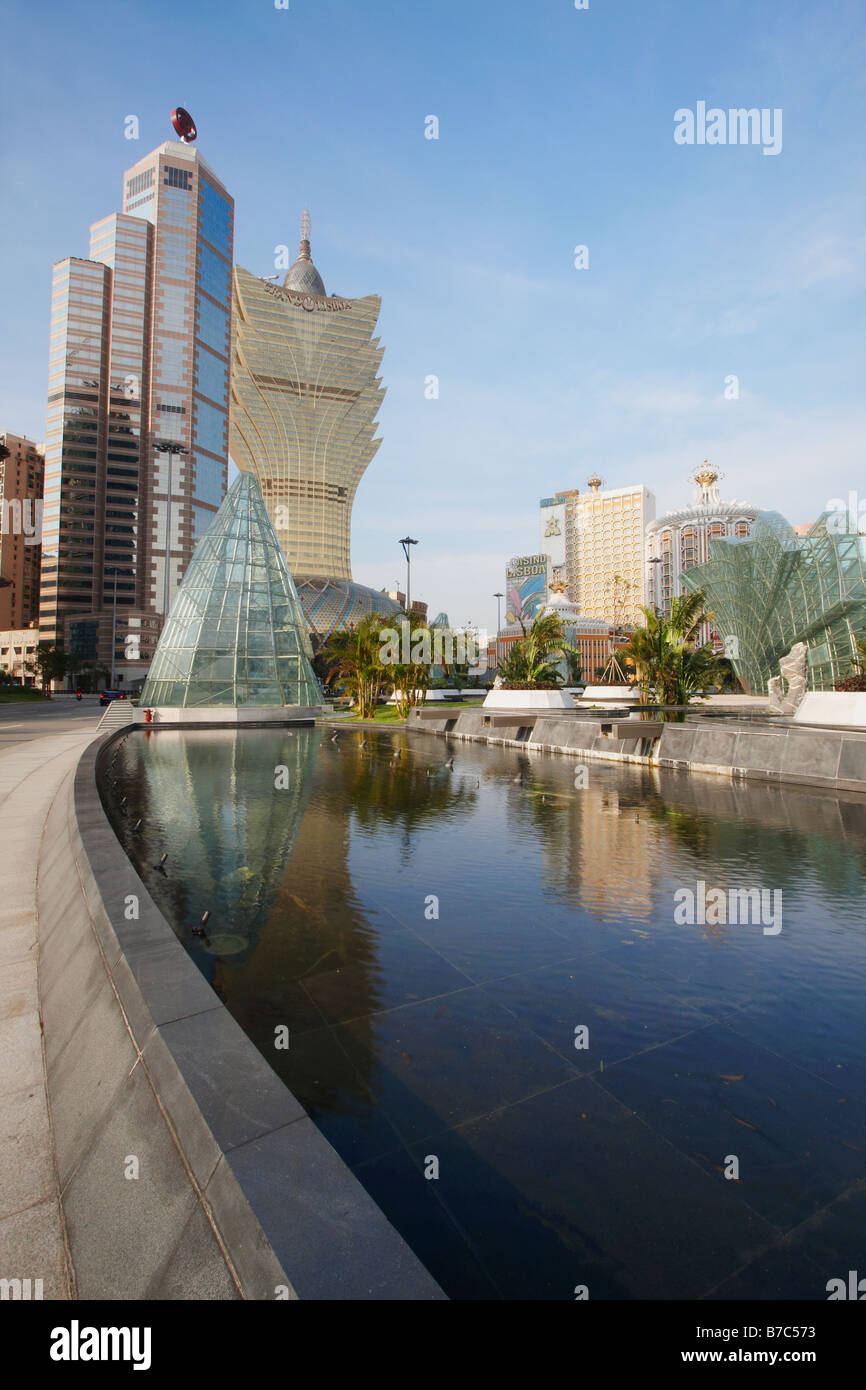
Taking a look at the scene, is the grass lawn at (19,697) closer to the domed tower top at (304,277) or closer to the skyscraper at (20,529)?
the skyscraper at (20,529)

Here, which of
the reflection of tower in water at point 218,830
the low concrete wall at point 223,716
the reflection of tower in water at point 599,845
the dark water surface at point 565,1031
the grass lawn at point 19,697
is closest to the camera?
the dark water surface at point 565,1031

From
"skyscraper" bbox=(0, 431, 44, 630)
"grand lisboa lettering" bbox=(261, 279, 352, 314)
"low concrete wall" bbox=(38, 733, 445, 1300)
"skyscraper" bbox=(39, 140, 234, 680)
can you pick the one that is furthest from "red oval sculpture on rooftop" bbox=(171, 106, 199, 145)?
"low concrete wall" bbox=(38, 733, 445, 1300)

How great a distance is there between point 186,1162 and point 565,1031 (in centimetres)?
230

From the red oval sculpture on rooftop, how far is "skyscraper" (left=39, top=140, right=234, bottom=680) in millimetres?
3701

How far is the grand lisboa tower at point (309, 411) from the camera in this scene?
367ft

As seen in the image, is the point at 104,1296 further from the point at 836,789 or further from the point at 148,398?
the point at 148,398

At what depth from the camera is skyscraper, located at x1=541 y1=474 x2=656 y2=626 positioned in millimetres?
162625

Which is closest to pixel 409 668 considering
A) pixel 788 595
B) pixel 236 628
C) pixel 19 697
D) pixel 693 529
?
pixel 236 628

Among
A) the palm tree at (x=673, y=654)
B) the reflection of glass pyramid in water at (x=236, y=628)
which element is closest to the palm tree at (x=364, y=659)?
the reflection of glass pyramid in water at (x=236, y=628)

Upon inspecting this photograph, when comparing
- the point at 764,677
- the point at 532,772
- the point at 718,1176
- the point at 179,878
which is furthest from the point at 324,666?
the point at 718,1176

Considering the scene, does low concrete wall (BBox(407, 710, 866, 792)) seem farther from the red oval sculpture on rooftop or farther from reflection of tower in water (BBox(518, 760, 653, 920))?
the red oval sculpture on rooftop

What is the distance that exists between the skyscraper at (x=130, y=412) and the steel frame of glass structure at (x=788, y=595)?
272 feet

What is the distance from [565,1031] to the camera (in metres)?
3.93

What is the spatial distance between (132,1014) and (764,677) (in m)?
58.2
